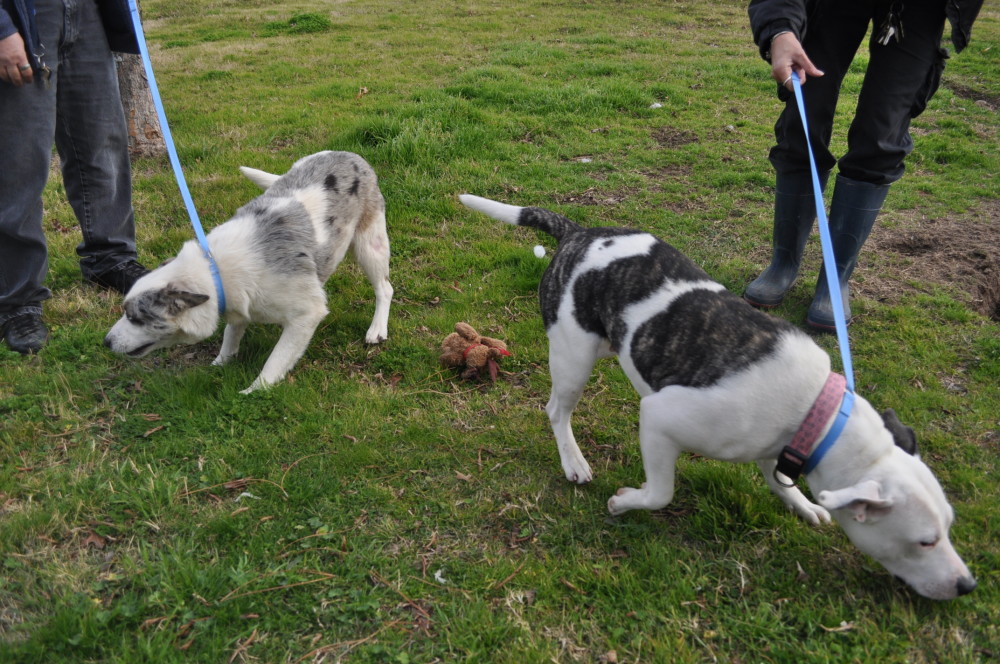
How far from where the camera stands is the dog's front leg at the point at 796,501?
10.3 ft

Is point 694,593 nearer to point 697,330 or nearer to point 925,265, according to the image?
point 697,330

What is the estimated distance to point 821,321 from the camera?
4559 mm

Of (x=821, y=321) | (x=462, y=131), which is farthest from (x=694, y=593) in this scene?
(x=462, y=131)

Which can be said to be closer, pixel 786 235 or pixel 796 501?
pixel 796 501

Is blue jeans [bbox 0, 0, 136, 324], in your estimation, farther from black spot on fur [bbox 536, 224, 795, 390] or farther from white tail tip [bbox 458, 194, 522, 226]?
black spot on fur [bbox 536, 224, 795, 390]

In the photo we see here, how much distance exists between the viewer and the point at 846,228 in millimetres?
4500

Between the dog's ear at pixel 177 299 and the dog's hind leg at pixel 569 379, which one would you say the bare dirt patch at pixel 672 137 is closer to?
the dog's hind leg at pixel 569 379

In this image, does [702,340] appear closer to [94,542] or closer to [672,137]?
[94,542]

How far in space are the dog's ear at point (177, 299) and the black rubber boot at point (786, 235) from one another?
357 cm

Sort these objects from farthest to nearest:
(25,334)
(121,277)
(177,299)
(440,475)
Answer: (121,277) → (25,334) → (177,299) → (440,475)

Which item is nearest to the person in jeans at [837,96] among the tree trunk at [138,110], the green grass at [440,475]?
the green grass at [440,475]

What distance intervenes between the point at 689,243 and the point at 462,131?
300cm

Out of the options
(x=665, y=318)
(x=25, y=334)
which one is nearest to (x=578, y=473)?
(x=665, y=318)

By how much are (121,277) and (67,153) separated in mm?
905
